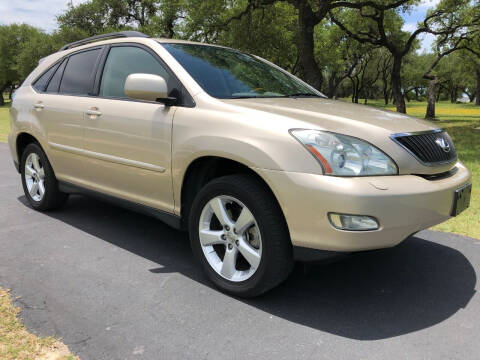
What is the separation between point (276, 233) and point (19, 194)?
15.2 ft

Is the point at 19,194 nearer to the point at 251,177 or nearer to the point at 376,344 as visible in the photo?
the point at 251,177

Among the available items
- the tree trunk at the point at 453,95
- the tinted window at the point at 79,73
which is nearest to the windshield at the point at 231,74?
the tinted window at the point at 79,73

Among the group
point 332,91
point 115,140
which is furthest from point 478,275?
point 332,91

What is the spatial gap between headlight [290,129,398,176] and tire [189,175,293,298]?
0.44 metres

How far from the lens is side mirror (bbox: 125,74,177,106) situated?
10.8ft

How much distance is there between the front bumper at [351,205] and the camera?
8.45ft

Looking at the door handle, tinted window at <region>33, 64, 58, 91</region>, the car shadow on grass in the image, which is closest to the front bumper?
the car shadow on grass

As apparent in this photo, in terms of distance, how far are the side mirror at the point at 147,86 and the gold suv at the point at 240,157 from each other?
0.01m

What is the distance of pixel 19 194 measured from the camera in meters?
6.17

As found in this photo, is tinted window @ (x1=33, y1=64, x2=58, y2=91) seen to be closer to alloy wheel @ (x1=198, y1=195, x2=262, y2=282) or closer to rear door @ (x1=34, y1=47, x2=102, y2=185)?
rear door @ (x1=34, y1=47, x2=102, y2=185)

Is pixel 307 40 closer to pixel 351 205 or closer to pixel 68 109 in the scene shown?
pixel 68 109

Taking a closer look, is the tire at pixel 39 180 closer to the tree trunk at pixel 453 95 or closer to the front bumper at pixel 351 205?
the front bumper at pixel 351 205

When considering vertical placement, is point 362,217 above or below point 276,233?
above

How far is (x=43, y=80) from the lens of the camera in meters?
5.06
